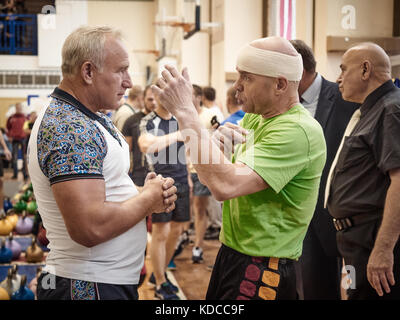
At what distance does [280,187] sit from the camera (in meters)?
1.46

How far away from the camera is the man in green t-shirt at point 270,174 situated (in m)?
1.46

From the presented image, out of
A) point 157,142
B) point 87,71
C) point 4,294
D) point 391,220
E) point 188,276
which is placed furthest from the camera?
point 188,276

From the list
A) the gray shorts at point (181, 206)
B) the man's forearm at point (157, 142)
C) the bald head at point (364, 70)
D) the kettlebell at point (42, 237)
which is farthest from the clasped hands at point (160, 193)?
the kettlebell at point (42, 237)

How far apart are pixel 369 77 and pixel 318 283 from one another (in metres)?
1.08

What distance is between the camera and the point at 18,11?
1468cm

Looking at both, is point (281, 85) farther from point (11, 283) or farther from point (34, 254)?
point (34, 254)

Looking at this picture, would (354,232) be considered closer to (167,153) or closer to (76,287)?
(76,287)

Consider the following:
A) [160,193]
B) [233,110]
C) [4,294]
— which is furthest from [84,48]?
[233,110]

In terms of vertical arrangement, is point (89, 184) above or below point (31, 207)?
above

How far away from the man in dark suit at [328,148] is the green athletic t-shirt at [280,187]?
92 cm

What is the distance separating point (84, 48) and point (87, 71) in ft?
0.19

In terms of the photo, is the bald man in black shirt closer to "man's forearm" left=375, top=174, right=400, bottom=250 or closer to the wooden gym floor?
"man's forearm" left=375, top=174, right=400, bottom=250

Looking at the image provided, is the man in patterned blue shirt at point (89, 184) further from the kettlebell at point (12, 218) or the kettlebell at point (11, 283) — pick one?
the kettlebell at point (12, 218)

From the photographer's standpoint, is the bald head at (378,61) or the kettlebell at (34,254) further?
the kettlebell at (34,254)
